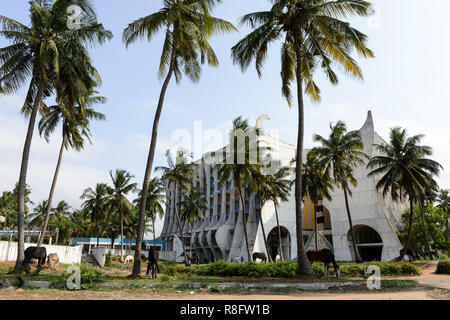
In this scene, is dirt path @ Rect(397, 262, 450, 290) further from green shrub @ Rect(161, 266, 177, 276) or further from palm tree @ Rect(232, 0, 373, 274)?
green shrub @ Rect(161, 266, 177, 276)

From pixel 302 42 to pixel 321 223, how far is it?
46.6m

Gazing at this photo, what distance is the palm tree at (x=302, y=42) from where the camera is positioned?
51.6 feet

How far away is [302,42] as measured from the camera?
1747 cm

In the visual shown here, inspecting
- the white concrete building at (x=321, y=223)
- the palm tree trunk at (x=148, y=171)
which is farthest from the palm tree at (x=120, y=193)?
the palm tree trunk at (x=148, y=171)

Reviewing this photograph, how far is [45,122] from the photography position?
25.1 m

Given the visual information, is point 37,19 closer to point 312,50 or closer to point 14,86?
point 14,86

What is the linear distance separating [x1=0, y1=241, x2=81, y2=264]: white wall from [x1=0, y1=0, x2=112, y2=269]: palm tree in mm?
7483

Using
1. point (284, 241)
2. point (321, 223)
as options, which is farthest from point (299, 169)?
point (321, 223)

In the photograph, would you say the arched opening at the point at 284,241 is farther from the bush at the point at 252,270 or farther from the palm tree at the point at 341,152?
the bush at the point at 252,270

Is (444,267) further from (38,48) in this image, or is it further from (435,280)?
(38,48)

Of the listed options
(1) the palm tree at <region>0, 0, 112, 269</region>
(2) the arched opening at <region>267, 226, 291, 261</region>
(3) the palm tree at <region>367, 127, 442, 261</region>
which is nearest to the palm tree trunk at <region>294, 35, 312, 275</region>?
(1) the palm tree at <region>0, 0, 112, 269</region>

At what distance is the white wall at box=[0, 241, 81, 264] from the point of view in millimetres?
21091
